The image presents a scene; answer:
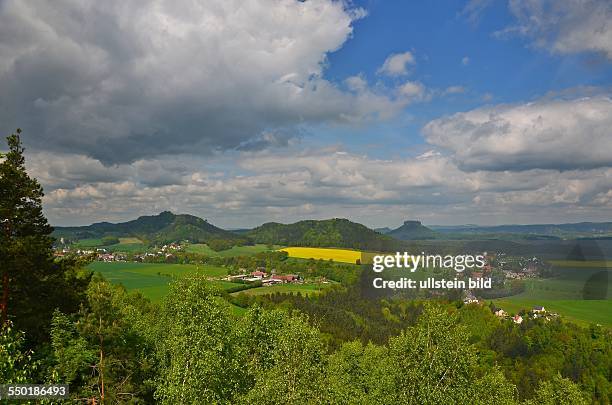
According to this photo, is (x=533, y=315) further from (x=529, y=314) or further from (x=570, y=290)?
(x=570, y=290)

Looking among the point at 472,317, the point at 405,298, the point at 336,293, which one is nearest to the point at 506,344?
the point at 472,317

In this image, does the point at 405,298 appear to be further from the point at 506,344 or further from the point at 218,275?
the point at 218,275

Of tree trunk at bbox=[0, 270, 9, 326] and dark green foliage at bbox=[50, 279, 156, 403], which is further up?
tree trunk at bbox=[0, 270, 9, 326]

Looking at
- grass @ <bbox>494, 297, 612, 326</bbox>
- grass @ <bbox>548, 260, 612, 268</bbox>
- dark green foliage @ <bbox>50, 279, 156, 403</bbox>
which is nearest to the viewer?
dark green foliage @ <bbox>50, 279, 156, 403</bbox>

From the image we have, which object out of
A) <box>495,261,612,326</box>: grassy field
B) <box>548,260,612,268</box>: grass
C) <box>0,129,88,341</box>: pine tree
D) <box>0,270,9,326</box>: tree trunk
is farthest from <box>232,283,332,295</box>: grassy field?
<box>0,270,9,326</box>: tree trunk

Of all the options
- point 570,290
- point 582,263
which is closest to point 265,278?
point 570,290

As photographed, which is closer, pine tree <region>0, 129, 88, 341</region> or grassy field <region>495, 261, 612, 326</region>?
pine tree <region>0, 129, 88, 341</region>

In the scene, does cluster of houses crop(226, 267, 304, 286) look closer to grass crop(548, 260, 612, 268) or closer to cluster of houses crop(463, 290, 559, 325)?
cluster of houses crop(463, 290, 559, 325)
